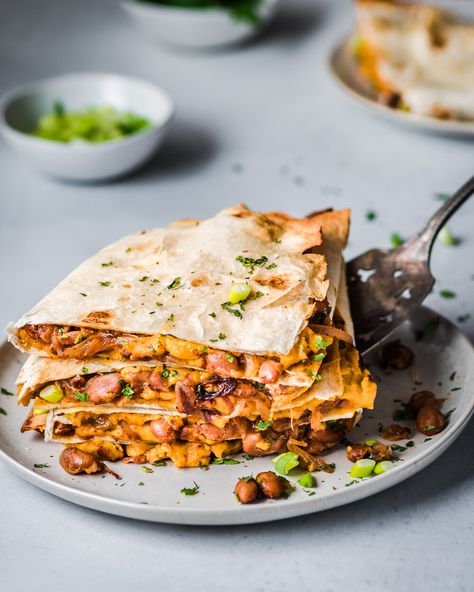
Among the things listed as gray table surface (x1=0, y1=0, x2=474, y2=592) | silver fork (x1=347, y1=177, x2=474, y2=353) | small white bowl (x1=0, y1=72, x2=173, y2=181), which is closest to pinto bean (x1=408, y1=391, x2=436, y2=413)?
gray table surface (x1=0, y1=0, x2=474, y2=592)

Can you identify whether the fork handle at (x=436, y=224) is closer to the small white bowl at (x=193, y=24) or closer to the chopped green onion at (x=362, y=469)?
the chopped green onion at (x=362, y=469)

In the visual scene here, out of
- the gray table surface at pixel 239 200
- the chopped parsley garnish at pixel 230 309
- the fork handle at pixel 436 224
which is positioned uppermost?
the chopped parsley garnish at pixel 230 309

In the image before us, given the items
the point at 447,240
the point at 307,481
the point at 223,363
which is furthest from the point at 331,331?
the point at 447,240

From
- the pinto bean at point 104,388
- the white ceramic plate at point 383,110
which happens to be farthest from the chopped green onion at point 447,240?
the pinto bean at point 104,388

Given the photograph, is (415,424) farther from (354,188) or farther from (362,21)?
(362,21)

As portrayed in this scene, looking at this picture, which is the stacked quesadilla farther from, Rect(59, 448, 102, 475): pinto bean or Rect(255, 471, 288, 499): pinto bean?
Rect(255, 471, 288, 499): pinto bean

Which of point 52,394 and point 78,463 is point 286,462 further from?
point 52,394
